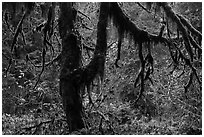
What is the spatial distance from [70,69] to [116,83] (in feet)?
18.1

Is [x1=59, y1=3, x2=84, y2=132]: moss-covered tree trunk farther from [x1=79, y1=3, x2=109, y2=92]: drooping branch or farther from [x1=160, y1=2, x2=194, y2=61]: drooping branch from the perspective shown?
[x1=160, y1=2, x2=194, y2=61]: drooping branch

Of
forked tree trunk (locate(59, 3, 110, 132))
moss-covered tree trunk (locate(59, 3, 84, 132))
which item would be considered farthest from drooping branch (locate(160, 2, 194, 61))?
moss-covered tree trunk (locate(59, 3, 84, 132))

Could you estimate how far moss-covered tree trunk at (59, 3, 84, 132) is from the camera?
282 inches

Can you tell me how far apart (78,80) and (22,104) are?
677 centimetres

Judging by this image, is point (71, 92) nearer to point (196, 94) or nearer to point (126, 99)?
point (196, 94)

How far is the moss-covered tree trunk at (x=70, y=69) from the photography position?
715 cm

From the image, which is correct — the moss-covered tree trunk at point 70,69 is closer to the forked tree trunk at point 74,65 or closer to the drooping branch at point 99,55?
the forked tree trunk at point 74,65

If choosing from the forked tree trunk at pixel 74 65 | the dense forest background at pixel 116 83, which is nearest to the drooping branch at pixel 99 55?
the forked tree trunk at pixel 74 65

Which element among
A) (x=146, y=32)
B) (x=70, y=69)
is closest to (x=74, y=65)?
(x=70, y=69)

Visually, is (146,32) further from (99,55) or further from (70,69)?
(70,69)

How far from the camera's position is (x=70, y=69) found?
7.21 m

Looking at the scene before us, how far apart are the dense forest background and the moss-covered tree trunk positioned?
0.16 ft

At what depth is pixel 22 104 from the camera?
13.3 meters

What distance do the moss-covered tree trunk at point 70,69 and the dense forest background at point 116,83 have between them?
5cm
